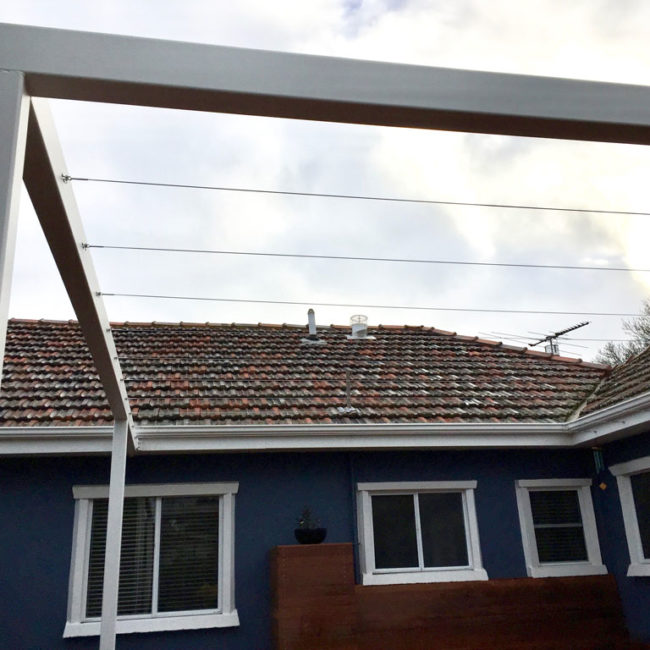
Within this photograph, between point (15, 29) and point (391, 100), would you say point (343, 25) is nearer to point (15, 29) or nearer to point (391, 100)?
point (391, 100)

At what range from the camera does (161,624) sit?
760 cm

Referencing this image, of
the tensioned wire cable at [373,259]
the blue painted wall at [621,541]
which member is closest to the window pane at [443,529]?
the blue painted wall at [621,541]

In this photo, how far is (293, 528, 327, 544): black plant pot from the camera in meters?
7.89

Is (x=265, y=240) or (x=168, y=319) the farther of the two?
(x=168, y=319)

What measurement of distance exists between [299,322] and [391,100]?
36.0 ft

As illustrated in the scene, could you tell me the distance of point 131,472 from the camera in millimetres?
8117

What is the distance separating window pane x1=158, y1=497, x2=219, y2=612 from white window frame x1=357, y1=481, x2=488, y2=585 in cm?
180

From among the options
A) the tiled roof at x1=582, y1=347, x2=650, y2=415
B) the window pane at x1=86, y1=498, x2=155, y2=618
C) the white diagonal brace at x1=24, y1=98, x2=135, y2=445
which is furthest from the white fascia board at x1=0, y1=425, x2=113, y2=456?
the tiled roof at x1=582, y1=347, x2=650, y2=415

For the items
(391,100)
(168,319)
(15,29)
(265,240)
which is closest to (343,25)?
(391,100)

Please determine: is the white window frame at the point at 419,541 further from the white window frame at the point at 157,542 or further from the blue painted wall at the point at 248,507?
the white window frame at the point at 157,542

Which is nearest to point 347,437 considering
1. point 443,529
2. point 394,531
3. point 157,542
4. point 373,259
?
point 394,531

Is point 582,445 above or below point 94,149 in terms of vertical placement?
below

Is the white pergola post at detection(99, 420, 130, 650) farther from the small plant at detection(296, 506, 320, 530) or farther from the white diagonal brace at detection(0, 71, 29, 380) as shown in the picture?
the white diagonal brace at detection(0, 71, 29, 380)

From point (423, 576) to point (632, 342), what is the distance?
18897mm
